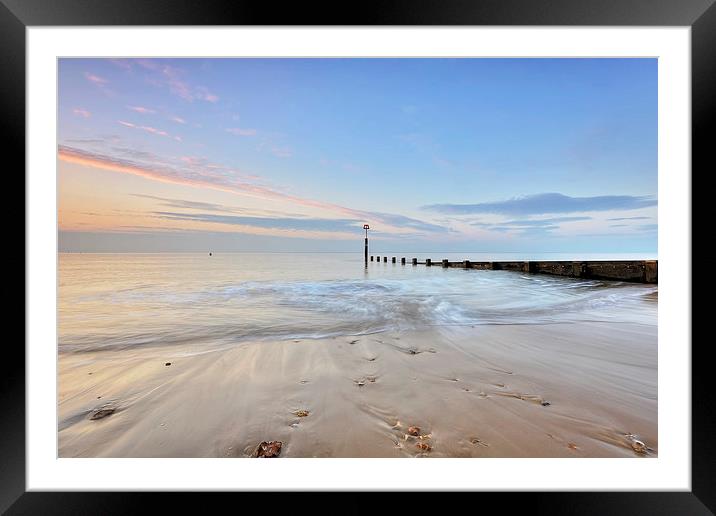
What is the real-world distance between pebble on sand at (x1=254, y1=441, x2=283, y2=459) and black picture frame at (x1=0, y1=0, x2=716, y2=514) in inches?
10.7

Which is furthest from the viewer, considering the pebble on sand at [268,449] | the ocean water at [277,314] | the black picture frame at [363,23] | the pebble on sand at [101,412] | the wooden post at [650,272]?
the wooden post at [650,272]

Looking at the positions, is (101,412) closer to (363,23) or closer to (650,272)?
(363,23)

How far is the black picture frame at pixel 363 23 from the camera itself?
101cm

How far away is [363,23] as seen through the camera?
3.59 ft

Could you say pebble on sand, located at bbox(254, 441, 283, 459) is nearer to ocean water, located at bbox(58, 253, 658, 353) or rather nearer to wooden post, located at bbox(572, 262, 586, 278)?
ocean water, located at bbox(58, 253, 658, 353)

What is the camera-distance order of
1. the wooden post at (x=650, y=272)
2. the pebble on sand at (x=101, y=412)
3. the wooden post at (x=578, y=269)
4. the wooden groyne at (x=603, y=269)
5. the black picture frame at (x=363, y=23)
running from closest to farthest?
1. the black picture frame at (x=363, y=23)
2. the pebble on sand at (x=101, y=412)
3. the wooden post at (x=650, y=272)
4. the wooden groyne at (x=603, y=269)
5. the wooden post at (x=578, y=269)

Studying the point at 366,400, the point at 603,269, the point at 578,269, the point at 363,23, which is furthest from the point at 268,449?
the point at 578,269

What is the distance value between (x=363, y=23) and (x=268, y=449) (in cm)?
197

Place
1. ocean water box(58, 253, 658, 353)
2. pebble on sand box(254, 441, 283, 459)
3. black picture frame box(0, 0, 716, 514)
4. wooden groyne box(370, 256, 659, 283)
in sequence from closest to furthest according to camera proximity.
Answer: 1. black picture frame box(0, 0, 716, 514)
2. pebble on sand box(254, 441, 283, 459)
3. ocean water box(58, 253, 658, 353)
4. wooden groyne box(370, 256, 659, 283)

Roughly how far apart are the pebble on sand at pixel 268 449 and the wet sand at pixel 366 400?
0.03m

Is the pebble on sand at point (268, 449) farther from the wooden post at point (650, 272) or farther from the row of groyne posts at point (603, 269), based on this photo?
the wooden post at point (650, 272)

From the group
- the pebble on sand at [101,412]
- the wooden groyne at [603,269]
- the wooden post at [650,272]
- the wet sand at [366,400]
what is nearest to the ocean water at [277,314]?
the wet sand at [366,400]

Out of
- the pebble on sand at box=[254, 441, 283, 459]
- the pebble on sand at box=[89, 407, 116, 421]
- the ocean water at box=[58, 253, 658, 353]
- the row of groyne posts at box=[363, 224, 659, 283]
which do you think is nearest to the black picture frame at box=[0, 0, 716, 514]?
the pebble on sand at box=[254, 441, 283, 459]

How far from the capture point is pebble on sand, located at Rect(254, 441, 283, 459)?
1.29 m
